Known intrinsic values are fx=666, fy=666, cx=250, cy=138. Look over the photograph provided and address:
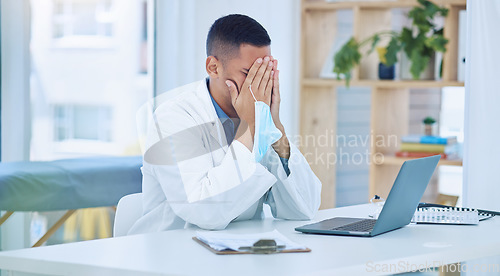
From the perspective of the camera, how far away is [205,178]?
178 cm

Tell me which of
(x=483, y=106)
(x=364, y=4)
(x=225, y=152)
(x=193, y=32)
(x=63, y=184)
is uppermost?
(x=364, y=4)

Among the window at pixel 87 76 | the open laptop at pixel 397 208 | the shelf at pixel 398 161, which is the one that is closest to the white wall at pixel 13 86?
the window at pixel 87 76

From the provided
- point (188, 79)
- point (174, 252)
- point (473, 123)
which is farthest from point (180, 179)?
point (188, 79)

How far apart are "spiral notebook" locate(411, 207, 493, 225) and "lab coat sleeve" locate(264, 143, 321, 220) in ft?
1.00

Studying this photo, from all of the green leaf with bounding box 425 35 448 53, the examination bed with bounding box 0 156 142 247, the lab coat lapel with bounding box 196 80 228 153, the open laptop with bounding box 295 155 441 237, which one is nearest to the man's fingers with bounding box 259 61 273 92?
the lab coat lapel with bounding box 196 80 228 153

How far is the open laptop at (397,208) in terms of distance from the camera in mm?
1587

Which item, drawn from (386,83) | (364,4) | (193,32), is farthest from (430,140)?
(193,32)

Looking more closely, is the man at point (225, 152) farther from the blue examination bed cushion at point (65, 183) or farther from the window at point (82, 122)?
the window at point (82, 122)

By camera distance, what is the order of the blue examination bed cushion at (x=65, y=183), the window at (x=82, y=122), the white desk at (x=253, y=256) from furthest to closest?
the window at (x=82, y=122), the blue examination bed cushion at (x=65, y=183), the white desk at (x=253, y=256)

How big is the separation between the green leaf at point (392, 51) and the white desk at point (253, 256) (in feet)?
6.55

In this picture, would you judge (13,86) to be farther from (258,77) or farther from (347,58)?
(258,77)

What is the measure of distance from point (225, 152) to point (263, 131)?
151mm

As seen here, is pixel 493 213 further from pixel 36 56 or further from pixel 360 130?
pixel 360 130

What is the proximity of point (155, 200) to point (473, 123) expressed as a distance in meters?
1.29
